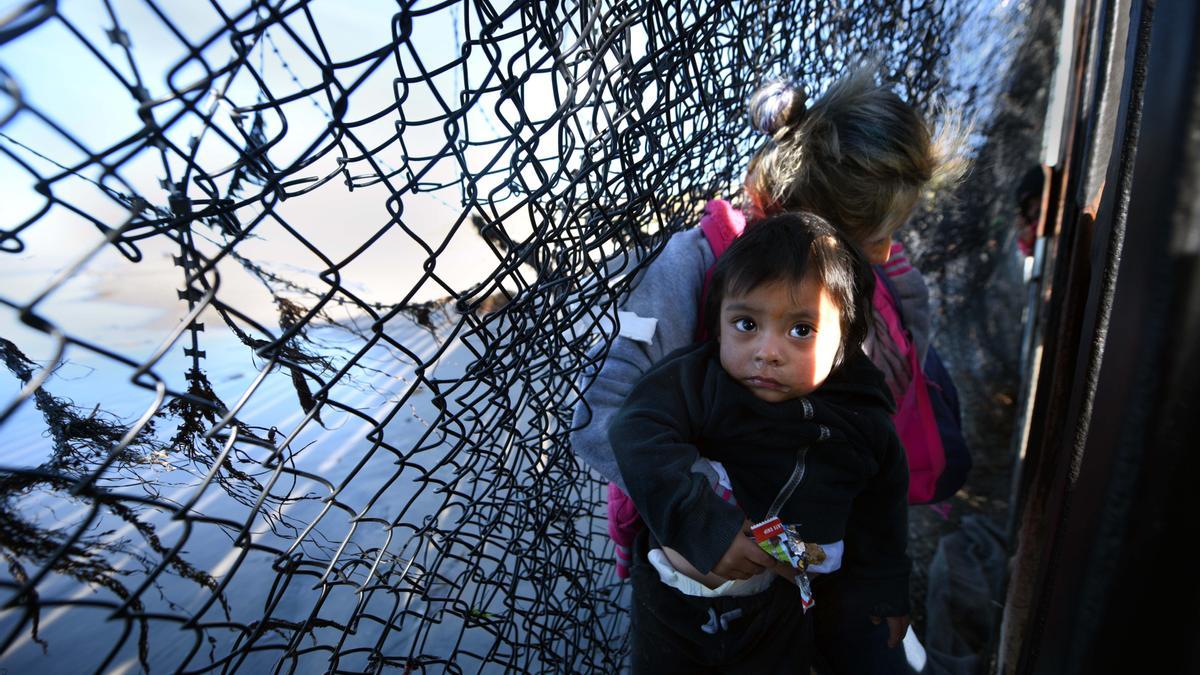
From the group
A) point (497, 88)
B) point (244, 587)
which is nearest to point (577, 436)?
point (497, 88)

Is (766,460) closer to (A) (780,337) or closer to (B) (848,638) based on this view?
(A) (780,337)

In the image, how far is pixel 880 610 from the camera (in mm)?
1466

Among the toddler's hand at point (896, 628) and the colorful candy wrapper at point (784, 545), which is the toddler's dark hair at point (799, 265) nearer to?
the colorful candy wrapper at point (784, 545)

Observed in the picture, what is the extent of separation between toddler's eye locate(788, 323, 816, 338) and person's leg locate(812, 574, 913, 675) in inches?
27.9

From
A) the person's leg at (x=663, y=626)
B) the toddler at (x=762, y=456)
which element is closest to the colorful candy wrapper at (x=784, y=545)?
the toddler at (x=762, y=456)

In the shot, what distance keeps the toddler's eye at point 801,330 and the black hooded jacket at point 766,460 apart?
0.49 feet

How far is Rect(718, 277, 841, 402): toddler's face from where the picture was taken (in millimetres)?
1242

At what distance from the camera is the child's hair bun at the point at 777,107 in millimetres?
1579

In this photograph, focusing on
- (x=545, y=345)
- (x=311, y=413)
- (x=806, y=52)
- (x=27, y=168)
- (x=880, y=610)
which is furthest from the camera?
(x=806, y=52)

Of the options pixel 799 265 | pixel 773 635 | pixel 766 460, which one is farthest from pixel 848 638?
pixel 799 265

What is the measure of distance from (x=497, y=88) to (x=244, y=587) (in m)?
2.32

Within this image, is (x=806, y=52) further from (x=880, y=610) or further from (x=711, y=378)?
(x=880, y=610)

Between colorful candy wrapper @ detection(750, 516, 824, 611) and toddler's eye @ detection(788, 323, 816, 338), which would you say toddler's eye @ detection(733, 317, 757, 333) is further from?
colorful candy wrapper @ detection(750, 516, 824, 611)

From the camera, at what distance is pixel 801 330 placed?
4.15ft
